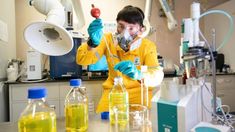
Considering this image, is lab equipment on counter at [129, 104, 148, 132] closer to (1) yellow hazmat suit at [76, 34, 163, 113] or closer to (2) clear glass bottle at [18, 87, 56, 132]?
(2) clear glass bottle at [18, 87, 56, 132]

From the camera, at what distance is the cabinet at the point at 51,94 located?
2.06 m

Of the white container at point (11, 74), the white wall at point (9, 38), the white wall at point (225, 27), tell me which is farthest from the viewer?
the white wall at point (225, 27)

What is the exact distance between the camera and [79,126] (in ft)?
2.48

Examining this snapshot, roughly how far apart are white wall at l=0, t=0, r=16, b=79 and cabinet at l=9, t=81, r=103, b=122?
0.22 m

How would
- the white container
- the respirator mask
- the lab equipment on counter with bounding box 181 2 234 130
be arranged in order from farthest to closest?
the white container < the respirator mask < the lab equipment on counter with bounding box 181 2 234 130

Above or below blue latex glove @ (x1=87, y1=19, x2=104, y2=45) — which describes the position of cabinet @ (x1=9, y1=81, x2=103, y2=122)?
below

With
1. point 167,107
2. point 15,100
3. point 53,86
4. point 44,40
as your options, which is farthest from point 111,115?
point 15,100

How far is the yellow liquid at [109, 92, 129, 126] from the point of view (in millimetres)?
790

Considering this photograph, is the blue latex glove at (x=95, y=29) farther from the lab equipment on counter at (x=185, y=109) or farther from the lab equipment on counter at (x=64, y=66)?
the lab equipment on counter at (x=64, y=66)

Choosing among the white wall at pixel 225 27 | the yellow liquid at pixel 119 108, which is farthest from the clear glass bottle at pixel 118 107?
the white wall at pixel 225 27

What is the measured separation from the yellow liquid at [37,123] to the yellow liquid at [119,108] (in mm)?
271

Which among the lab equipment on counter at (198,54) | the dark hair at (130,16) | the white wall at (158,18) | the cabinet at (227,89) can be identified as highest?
the white wall at (158,18)

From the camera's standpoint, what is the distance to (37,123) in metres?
0.58

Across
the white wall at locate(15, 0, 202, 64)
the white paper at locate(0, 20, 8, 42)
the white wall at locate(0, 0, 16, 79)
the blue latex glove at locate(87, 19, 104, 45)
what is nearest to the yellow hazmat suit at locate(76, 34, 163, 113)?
the blue latex glove at locate(87, 19, 104, 45)
